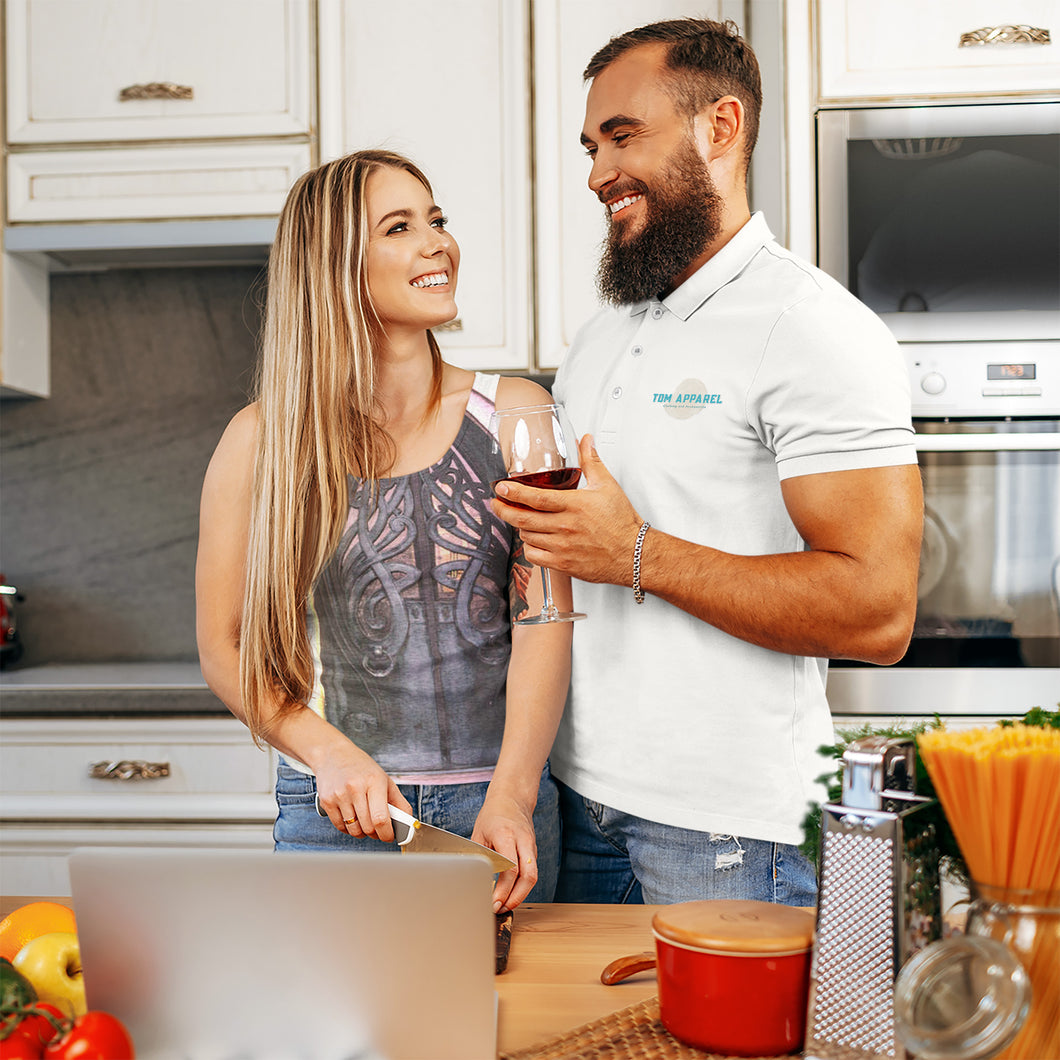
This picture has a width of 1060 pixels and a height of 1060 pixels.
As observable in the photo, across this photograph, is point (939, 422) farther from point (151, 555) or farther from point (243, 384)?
point (151, 555)

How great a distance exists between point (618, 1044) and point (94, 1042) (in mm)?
331

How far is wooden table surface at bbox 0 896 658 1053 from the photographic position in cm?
74

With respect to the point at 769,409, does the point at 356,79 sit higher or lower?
higher

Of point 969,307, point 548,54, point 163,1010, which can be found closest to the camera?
point 163,1010

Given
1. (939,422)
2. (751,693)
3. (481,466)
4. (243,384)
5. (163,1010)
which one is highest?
(243,384)

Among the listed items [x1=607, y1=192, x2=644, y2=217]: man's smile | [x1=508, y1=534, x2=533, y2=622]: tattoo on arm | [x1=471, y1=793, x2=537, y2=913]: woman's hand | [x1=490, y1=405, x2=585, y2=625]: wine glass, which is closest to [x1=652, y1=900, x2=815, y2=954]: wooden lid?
[x1=471, y1=793, x2=537, y2=913]: woman's hand

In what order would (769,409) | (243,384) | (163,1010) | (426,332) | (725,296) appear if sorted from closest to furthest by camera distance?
(163,1010)
(769,409)
(725,296)
(426,332)
(243,384)

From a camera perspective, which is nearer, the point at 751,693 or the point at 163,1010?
the point at 163,1010

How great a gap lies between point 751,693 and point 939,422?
99 cm

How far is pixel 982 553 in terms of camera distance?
1.95 meters

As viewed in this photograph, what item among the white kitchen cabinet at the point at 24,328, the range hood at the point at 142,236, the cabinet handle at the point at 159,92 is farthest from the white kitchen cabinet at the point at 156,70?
the white kitchen cabinet at the point at 24,328

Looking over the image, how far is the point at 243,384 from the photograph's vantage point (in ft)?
8.87

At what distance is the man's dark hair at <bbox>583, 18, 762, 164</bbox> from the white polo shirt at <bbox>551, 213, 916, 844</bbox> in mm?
201

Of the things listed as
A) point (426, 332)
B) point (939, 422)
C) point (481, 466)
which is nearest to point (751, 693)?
point (481, 466)
